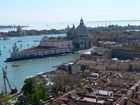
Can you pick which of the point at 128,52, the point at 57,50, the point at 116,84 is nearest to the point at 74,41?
the point at 57,50

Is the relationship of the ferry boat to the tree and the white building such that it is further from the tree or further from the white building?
the tree

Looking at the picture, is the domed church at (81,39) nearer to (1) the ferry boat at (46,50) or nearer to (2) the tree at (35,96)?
(1) the ferry boat at (46,50)

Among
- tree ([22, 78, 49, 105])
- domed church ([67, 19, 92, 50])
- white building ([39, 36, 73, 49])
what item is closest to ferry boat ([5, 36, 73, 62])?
white building ([39, 36, 73, 49])

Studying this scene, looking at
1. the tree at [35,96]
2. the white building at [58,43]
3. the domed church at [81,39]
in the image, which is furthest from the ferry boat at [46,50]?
the tree at [35,96]

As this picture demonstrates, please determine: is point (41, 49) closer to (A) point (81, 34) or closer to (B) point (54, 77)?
(A) point (81, 34)

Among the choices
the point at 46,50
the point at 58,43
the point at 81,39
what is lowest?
the point at 46,50

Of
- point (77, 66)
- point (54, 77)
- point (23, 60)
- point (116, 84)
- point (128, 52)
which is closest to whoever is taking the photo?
point (116, 84)

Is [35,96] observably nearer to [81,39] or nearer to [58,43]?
[58,43]

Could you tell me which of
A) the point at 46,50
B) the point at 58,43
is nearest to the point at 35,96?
the point at 46,50
